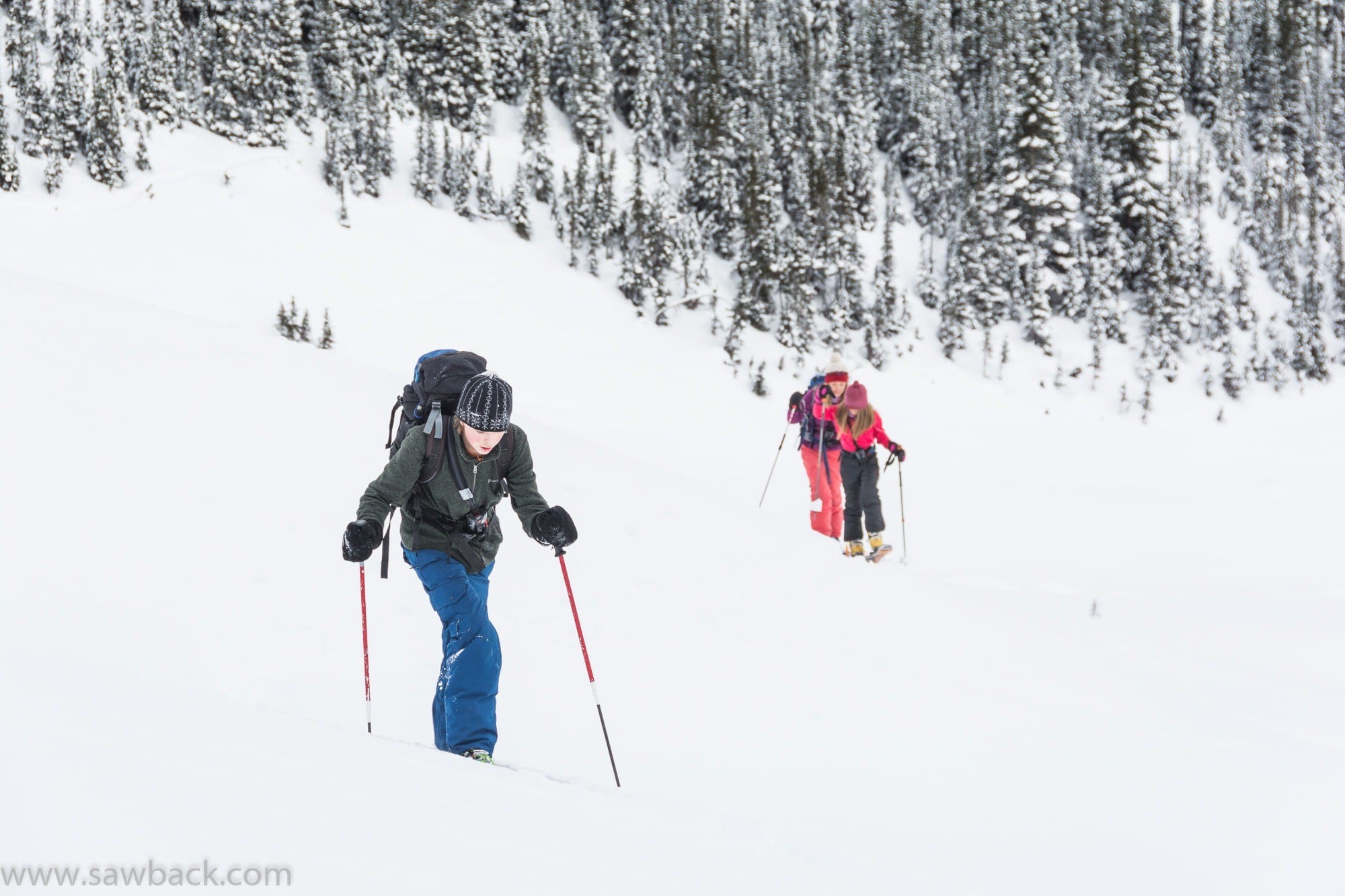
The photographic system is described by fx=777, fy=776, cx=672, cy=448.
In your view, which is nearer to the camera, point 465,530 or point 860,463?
point 465,530

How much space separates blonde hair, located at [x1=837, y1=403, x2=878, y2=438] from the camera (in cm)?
841

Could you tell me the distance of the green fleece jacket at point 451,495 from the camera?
3482 millimetres

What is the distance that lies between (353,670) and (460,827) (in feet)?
8.82

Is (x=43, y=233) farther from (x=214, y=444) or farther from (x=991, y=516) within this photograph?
(x=991, y=516)

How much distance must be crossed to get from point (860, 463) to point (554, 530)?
557 centimetres

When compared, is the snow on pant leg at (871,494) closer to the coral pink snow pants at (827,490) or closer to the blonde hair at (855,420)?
the blonde hair at (855,420)

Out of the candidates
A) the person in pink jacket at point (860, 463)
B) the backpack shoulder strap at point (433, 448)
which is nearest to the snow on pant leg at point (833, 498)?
the person in pink jacket at point (860, 463)

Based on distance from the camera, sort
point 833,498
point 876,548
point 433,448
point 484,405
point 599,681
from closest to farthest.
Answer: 1. point 484,405
2. point 433,448
3. point 599,681
4. point 876,548
5. point 833,498

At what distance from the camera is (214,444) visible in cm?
625

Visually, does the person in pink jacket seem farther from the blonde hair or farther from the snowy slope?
the snowy slope

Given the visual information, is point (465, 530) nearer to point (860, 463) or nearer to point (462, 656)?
point (462, 656)

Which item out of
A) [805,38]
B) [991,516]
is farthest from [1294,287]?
[991,516]

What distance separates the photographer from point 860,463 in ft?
28.2

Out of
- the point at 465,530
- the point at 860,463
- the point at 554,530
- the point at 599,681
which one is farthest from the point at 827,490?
the point at 465,530
